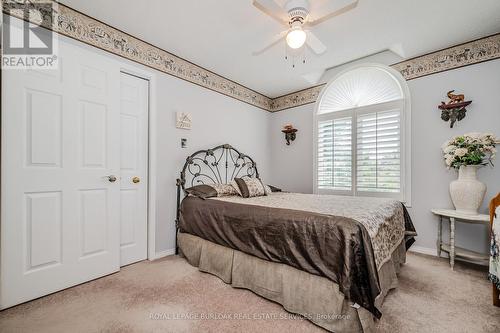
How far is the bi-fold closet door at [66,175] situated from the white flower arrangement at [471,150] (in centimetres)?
377

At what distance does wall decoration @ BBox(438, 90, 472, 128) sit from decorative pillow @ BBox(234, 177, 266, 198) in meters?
2.52

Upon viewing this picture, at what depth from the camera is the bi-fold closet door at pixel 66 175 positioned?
1.76 meters

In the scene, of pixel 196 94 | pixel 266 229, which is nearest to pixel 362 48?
pixel 196 94

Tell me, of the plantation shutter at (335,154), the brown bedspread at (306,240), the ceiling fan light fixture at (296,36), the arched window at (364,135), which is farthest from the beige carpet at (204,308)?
the ceiling fan light fixture at (296,36)

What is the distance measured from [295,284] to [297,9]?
2262mm

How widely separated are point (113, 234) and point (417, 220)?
381cm

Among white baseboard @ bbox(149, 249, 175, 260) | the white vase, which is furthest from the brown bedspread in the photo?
the white vase

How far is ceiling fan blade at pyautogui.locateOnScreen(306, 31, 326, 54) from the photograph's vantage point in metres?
2.02

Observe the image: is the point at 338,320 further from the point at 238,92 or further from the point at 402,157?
the point at 238,92

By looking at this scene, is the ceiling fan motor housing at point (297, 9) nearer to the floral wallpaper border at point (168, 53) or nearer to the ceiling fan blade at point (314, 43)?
the ceiling fan blade at point (314, 43)

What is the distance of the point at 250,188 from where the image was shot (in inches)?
117

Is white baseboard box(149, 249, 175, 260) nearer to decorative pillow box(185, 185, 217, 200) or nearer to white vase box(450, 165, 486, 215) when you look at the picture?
decorative pillow box(185, 185, 217, 200)

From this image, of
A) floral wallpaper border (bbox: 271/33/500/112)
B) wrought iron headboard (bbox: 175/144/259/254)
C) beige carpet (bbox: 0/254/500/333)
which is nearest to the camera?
beige carpet (bbox: 0/254/500/333)

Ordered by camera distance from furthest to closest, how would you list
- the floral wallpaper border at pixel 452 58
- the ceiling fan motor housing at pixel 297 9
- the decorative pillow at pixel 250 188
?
1. the decorative pillow at pixel 250 188
2. the floral wallpaper border at pixel 452 58
3. the ceiling fan motor housing at pixel 297 9
